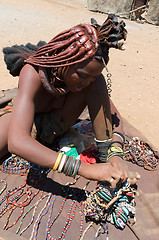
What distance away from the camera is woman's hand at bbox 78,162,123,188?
177cm

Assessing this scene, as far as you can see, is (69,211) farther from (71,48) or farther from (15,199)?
(71,48)

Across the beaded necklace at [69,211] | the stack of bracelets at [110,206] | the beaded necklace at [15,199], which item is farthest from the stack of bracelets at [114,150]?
the beaded necklace at [15,199]

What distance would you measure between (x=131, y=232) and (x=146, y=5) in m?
9.08

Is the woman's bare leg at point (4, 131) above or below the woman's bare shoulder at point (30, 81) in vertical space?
below

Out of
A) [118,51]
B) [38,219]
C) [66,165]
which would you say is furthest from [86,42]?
[118,51]

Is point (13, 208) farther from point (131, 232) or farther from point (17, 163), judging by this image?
point (131, 232)

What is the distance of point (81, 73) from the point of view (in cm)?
176

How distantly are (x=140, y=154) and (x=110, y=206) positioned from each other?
0.83 m

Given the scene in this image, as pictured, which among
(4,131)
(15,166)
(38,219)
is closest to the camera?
(38,219)

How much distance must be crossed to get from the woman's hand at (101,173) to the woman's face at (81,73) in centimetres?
58

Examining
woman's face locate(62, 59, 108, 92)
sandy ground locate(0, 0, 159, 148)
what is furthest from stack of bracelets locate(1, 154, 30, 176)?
sandy ground locate(0, 0, 159, 148)

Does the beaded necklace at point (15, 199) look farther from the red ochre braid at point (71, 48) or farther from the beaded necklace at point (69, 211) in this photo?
the red ochre braid at point (71, 48)

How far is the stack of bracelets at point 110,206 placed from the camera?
187cm

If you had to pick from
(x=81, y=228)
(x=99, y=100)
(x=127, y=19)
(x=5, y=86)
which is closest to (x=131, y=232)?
(x=81, y=228)
